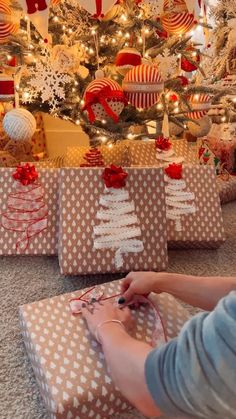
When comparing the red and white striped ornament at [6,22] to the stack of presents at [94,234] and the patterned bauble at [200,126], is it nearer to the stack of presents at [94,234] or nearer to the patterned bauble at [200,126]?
the stack of presents at [94,234]

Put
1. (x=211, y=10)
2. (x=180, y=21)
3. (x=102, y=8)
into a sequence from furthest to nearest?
(x=211, y=10) → (x=180, y=21) → (x=102, y=8)

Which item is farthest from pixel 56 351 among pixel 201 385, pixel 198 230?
pixel 198 230

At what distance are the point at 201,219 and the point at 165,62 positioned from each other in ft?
2.17

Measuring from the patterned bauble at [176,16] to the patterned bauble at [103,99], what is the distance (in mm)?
332

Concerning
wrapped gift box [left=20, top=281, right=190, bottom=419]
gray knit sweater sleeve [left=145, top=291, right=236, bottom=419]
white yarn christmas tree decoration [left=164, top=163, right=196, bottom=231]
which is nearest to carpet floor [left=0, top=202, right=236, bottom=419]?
wrapped gift box [left=20, top=281, right=190, bottom=419]

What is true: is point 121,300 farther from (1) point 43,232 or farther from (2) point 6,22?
(2) point 6,22

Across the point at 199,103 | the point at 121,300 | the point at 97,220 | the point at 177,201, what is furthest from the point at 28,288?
the point at 199,103

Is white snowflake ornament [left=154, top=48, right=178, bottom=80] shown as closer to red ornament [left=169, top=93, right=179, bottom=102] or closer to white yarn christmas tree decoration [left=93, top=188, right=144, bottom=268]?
red ornament [left=169, top=93, right=179, bottom=102]

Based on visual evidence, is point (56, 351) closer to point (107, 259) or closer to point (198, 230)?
point (107, 259)

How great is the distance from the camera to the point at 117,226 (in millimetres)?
1202

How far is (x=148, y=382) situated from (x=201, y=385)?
0.23ft

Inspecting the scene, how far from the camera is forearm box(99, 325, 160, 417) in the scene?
18.1 inches

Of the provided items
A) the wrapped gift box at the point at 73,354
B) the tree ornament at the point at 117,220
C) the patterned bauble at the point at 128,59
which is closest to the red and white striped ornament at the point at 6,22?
the patterned bauble at the point at 128,59

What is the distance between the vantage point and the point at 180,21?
4.93 feet
